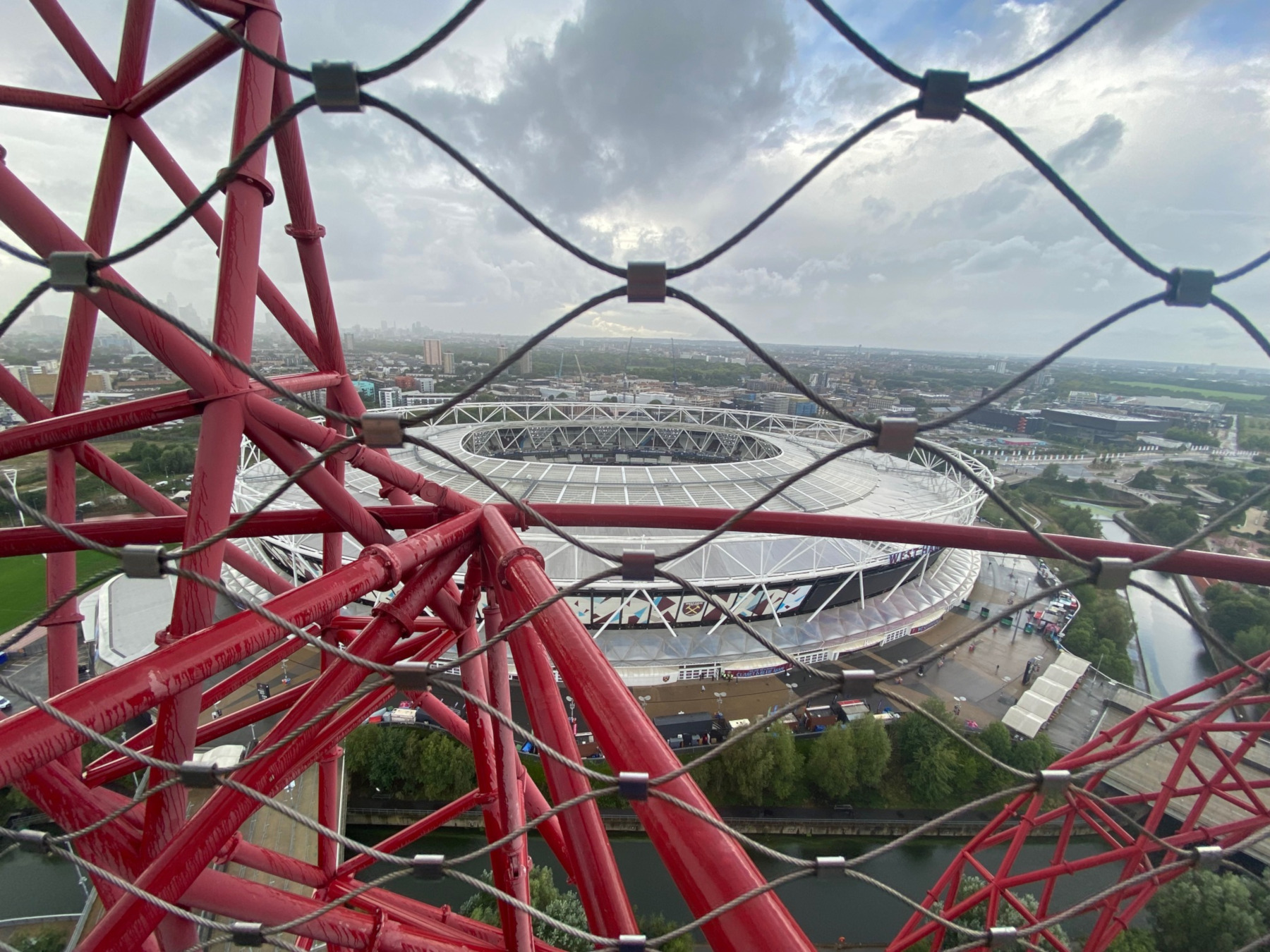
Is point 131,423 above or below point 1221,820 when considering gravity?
above

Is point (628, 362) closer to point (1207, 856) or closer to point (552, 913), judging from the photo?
point (552, 913)

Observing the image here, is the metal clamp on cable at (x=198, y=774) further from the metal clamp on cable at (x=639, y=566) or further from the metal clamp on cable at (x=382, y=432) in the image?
the metal clamp on cable at (x=639, y=566)

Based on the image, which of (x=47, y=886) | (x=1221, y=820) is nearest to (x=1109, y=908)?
(x=1221, y=820)

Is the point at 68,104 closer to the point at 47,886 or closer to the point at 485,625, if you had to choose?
the point at 485,625

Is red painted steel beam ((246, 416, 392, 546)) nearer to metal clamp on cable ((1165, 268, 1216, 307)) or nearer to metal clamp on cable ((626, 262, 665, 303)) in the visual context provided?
metal clamp on cable ((626, 262, 665, 303))

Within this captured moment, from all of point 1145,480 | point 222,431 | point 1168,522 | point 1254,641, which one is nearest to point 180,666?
point 222,431

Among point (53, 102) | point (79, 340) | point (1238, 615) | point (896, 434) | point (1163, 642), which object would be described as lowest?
point (1163, 642)

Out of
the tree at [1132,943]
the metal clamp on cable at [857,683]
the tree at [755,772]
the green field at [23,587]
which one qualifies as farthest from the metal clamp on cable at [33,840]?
the green field at [23,587]
